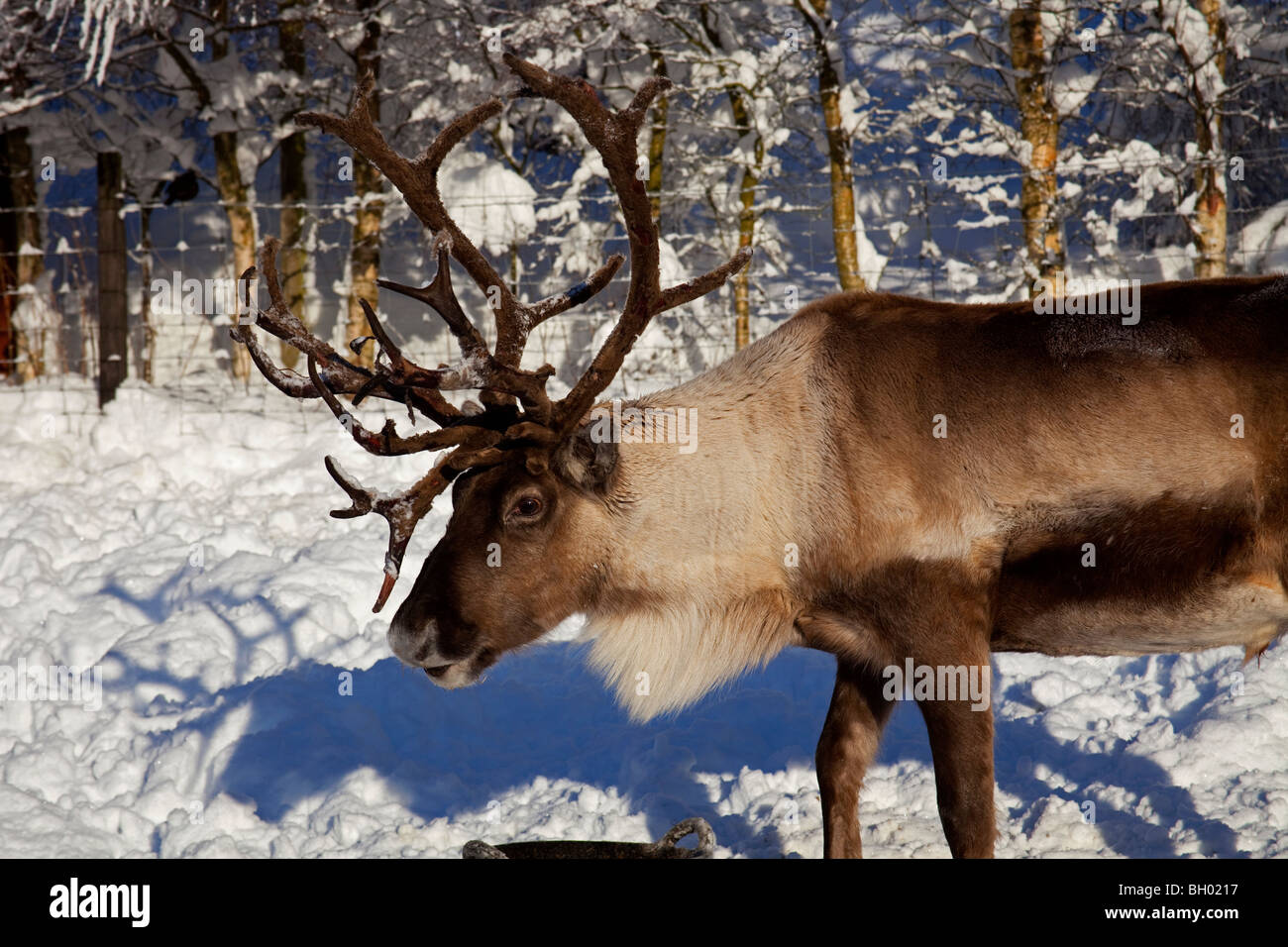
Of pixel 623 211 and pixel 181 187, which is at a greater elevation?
pixel 181 187

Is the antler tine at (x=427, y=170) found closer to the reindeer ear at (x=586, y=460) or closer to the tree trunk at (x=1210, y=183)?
the reindeer ear at (x=586, y=460)

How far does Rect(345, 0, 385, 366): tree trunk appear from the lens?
10.3m

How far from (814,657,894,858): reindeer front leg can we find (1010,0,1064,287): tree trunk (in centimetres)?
548


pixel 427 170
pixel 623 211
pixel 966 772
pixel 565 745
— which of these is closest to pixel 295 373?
pixel 427 170

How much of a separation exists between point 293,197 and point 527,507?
9.52 meters

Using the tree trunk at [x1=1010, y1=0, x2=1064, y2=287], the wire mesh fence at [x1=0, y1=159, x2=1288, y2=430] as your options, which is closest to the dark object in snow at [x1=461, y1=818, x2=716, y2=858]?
the wire mesh fence at [x1=0, y1=159, x2=1288, y2=430]

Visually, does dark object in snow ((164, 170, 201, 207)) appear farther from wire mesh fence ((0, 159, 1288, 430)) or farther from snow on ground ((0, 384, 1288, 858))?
snow on ground ((0, 384, 1288, 858))

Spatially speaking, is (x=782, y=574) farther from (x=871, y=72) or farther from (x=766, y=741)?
(x=871, y=72)

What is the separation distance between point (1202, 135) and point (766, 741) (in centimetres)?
581

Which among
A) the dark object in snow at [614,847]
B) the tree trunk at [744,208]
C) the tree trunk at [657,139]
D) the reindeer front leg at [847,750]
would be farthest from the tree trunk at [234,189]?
the dark object in snow at [614,847]

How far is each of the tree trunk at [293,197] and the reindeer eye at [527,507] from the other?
8.11 meters

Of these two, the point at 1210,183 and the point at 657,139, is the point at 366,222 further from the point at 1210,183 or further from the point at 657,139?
the point at 1210,183

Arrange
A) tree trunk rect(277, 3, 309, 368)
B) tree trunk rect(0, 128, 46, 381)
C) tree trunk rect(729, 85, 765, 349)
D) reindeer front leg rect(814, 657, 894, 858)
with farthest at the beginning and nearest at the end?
tree trunk rect(0, 128, 46, 381) → tree trunk rect(277, 3, 309, 368) → tree trunk rect(729, 85, 765, 349) → reindeer front leg rect(814, 657, 894, 858)

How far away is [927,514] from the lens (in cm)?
310
